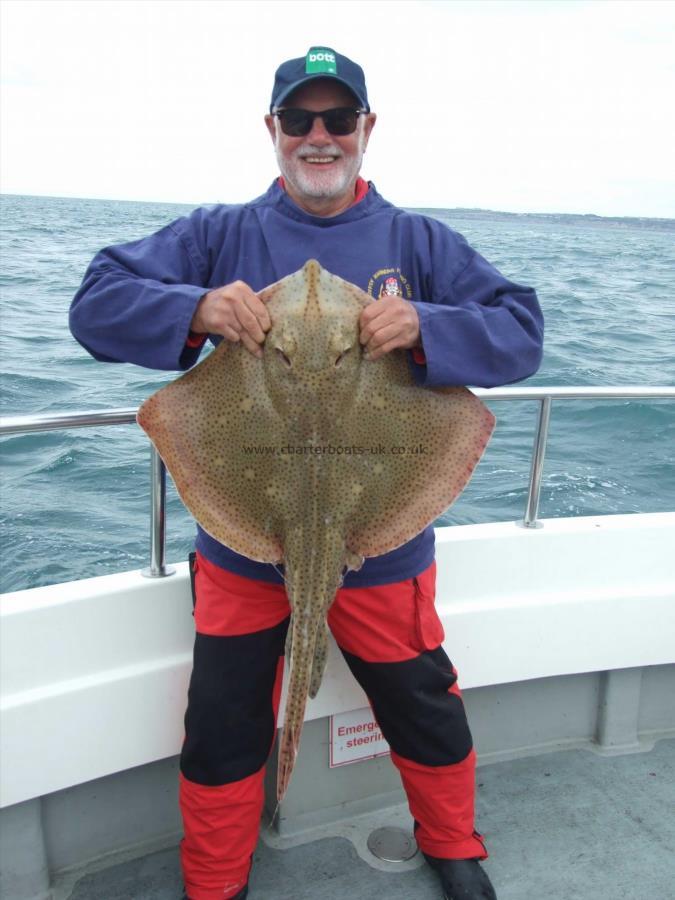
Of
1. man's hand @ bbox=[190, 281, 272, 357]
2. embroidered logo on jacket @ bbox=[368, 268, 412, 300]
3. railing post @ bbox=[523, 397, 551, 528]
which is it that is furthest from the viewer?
railing post @ bbox=[523, 397, 551, 528]

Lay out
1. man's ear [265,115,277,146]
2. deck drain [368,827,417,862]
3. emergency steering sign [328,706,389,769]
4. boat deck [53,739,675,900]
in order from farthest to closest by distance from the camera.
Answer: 1. emergency steering sign [328,706,389,769]
2. deck drain [368,827,417,862]
3. boat deck [53,739,675,900]
4. man's ear [265,115,277,146]

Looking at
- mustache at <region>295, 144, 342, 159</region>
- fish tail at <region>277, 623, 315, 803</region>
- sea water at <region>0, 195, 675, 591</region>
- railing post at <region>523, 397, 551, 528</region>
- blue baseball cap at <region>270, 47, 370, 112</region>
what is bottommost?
sea water at <region>0, 195, 675, 591</region>

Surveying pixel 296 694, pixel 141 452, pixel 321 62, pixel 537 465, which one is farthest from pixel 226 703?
pixel 141 452

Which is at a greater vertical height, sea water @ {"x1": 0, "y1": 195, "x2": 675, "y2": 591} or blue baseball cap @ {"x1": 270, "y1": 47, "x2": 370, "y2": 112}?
blue baseball cap @ {"x1": 270, "y1": 47, "x2": 370, "y2": 112}

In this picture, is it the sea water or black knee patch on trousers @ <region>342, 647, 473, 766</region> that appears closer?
black knee patch on trousers @ <region>342, 647, 473, 766</region>

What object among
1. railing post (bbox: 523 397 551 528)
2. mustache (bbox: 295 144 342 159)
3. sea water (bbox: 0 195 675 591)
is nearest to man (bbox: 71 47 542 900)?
mustache (bbox: 295 144 342 159)

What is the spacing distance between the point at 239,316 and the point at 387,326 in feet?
1.30

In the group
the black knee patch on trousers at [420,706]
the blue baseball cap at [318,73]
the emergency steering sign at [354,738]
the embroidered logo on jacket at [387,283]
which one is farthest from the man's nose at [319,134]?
the emergency steering sign at [354,738]

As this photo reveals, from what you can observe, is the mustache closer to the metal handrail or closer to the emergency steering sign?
the metal handrail

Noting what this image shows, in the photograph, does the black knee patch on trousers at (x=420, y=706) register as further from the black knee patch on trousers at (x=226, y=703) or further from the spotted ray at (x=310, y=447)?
the spotted ray at (x=310, y=447)

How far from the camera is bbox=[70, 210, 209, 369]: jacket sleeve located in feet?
7.40

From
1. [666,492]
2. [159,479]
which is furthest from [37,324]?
[159,479]

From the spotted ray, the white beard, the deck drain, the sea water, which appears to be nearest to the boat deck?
the deck drain

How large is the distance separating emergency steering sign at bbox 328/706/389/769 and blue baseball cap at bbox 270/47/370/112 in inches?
86.9
